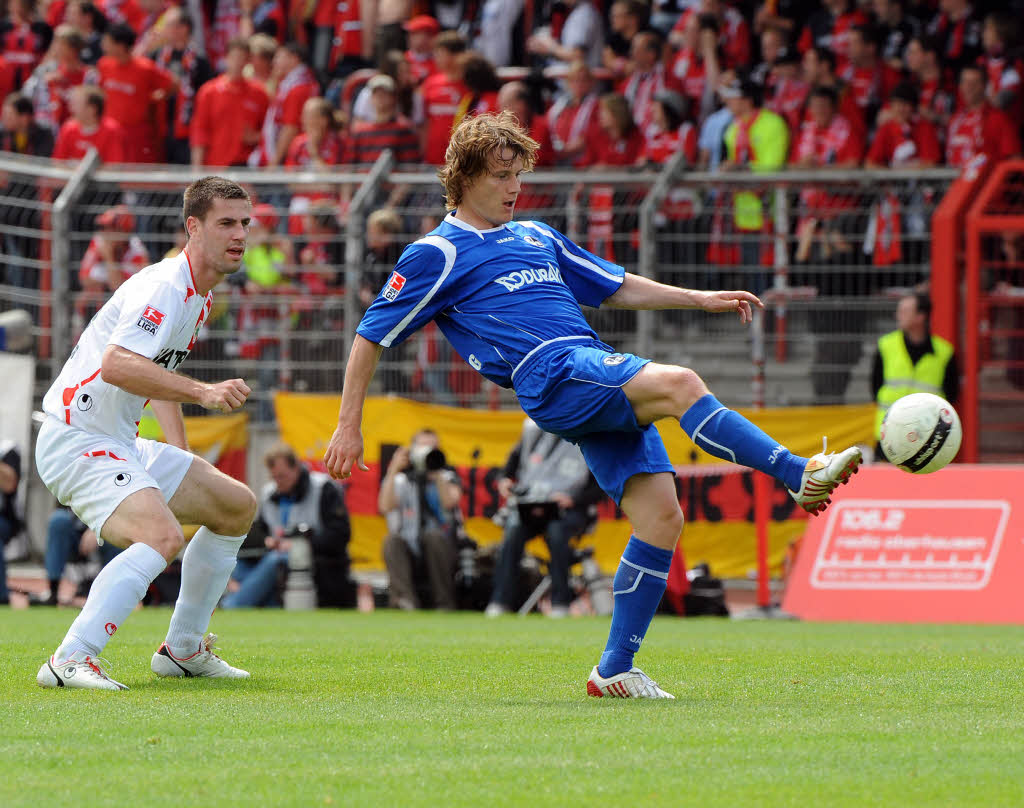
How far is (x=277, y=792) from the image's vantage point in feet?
14.0

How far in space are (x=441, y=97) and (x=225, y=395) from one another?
11.6 m

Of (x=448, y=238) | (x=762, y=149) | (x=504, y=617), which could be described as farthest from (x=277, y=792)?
(x=762, y=149)

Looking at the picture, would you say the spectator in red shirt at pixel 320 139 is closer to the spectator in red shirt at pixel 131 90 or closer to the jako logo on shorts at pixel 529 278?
the spectator in red shirt at pixel 131 90

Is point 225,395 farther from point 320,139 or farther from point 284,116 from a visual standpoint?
point 284,116

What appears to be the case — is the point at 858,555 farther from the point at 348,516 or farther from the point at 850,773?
the point at 850,773

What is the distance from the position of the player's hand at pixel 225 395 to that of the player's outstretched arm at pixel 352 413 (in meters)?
0.39

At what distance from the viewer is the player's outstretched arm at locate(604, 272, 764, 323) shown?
650 centimetres

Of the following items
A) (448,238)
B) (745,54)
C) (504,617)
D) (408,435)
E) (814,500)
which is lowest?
(504,617)

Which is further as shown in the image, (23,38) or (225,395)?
(23,38)

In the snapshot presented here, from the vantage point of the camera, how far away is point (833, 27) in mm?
17828

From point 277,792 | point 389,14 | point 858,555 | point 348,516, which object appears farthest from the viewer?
point 389,14

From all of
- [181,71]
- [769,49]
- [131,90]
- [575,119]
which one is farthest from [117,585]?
[181,71]

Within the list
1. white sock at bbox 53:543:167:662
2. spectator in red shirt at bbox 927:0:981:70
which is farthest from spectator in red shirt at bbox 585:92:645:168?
white sock at bbox 53:543:167:662

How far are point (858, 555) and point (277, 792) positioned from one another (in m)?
9.24
